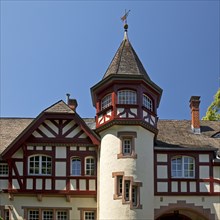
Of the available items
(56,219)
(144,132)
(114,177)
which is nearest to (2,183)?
(56,219)

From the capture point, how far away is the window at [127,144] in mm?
28703

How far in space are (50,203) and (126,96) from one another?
7.60 metres

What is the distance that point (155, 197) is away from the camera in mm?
29578

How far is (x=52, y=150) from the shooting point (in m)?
30.3

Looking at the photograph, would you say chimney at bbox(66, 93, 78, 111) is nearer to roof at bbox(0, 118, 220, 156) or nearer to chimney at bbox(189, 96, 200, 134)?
roof at bbox(0, 118, 220, 156)

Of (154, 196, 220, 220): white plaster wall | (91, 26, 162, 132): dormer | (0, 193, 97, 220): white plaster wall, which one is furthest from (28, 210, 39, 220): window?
(154, 196, 220, 220): white plaster wall

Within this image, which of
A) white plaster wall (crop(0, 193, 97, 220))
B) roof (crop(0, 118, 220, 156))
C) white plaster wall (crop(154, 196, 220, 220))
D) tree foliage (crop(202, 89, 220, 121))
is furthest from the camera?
tree foliage (crop(202, 89, 220, 121))

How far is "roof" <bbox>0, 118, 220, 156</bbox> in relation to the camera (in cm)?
3112

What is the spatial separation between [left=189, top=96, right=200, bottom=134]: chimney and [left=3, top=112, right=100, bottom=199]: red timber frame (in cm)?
727

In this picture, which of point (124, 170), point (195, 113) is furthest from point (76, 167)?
point (195, 113)

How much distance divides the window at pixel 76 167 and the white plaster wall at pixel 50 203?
1475 mm

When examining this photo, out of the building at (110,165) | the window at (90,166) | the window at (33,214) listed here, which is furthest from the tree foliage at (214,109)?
the window at (33,214)

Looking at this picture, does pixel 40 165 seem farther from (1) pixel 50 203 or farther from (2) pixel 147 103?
(2) pixel 147 103

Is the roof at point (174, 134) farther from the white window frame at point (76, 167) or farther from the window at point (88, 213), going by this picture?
the window at point (88, 213)
